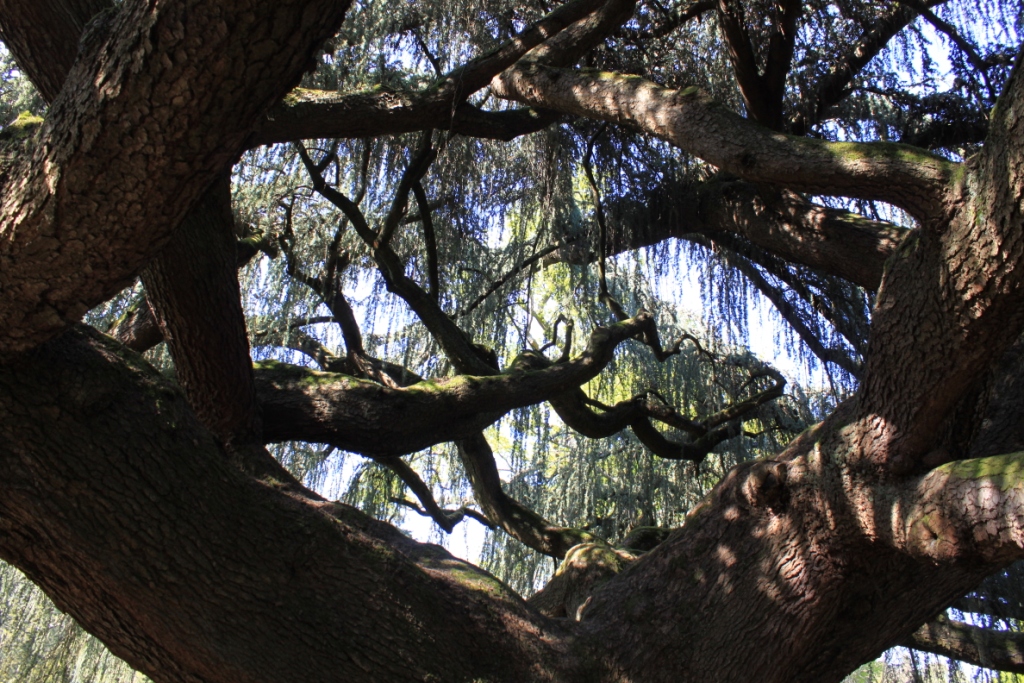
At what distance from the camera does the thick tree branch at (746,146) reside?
1727 mm

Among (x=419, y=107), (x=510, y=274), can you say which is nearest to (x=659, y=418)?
(x=510, y=274)

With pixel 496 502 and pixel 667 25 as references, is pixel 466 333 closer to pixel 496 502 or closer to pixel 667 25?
pixel 496 502

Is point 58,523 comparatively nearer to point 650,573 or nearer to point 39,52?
point 39,52

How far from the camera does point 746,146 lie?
6.71 ft

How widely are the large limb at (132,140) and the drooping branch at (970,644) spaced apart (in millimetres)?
3097

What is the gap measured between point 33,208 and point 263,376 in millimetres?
1076

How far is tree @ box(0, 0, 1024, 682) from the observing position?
4.52 feet

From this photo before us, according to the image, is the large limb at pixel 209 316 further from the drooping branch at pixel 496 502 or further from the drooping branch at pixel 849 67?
the drooping branch at pixel 849 67

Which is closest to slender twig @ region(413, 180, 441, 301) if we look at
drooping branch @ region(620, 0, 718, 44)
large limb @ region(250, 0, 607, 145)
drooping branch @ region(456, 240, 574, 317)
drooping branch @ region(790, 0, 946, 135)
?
drooping branch @ region(456, 240, 574, 317)

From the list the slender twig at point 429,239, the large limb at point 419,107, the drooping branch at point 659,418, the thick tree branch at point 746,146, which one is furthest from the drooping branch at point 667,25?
the drooping branch at point 659,418

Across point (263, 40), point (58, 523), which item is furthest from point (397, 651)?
point (263, 40)

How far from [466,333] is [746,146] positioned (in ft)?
5.54

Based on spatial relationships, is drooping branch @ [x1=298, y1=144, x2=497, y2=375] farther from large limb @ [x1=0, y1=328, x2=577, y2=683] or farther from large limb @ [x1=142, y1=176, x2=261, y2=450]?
large limb @ [x1=0, y1=328, x2=577, y2=683]

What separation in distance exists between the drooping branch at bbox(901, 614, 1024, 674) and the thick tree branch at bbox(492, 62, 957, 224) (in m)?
2.14
